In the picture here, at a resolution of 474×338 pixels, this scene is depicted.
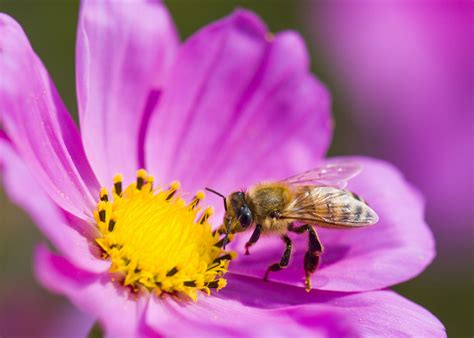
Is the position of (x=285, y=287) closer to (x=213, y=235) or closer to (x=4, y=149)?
(x=213, y=235)

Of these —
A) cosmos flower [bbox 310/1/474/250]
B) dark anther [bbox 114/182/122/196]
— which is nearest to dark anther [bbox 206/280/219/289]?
dark anther [bbox 114/182/122/196]

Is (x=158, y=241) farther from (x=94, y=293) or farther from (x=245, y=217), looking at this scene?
(x=94, y=293)

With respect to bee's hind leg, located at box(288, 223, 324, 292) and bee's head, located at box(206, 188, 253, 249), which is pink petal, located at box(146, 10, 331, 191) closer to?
bee's head, located at box(206, 188, 253, 249)

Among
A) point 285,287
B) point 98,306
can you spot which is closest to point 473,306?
point 285,287

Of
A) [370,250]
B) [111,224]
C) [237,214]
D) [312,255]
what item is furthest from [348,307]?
[111,224]

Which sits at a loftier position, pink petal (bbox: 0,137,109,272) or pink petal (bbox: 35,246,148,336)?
pink petal (bbox: 0,137,109,272)

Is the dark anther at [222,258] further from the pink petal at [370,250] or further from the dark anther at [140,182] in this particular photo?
the dark anther at [140,182]

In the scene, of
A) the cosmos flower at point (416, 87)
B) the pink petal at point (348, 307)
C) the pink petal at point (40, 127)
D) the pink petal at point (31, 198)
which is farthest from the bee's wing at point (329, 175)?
the cosmos flower at point (416, 87)

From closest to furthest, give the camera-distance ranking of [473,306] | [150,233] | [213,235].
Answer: [150,233] < [213,235] < [473,306]
